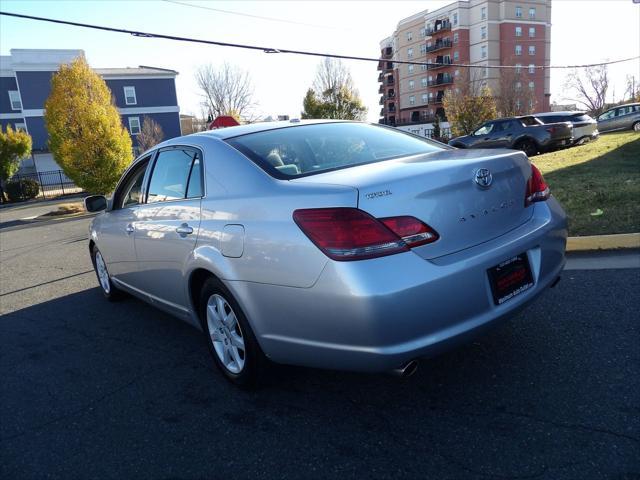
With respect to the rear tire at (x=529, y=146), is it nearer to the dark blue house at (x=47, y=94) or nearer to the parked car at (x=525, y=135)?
the parked car at (x=525, y=135)

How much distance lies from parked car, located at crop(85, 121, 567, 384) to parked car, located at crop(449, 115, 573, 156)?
1394 centimetres

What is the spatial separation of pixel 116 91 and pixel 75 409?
46.3 meters

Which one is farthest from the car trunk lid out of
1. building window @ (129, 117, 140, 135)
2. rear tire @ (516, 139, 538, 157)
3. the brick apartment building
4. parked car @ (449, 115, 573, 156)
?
the brick apartment building

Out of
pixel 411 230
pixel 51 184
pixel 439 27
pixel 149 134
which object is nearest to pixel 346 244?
pixel 411 230

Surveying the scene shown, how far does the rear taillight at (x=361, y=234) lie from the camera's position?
2.27 metres

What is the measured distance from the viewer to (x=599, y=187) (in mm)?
Result: 7609

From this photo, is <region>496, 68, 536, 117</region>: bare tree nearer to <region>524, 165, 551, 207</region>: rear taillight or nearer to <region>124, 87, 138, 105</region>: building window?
<region>124, 87, 138, 105</region>: building window

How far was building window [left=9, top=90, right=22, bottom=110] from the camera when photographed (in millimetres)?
44250

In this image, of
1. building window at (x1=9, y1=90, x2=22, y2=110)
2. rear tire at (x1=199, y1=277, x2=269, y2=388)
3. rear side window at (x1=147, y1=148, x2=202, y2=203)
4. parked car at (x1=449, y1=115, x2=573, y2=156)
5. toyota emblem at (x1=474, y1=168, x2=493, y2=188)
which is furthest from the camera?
building window at (x1=9, y1=90, x2=22, y2=110)

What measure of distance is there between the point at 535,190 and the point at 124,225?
3338 mm

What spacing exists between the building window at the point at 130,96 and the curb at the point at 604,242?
45.5 metres

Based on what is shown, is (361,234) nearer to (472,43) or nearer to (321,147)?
(321,147)

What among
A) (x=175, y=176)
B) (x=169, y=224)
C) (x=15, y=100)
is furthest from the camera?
(x=15, y=100)

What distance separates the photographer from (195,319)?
344cm
